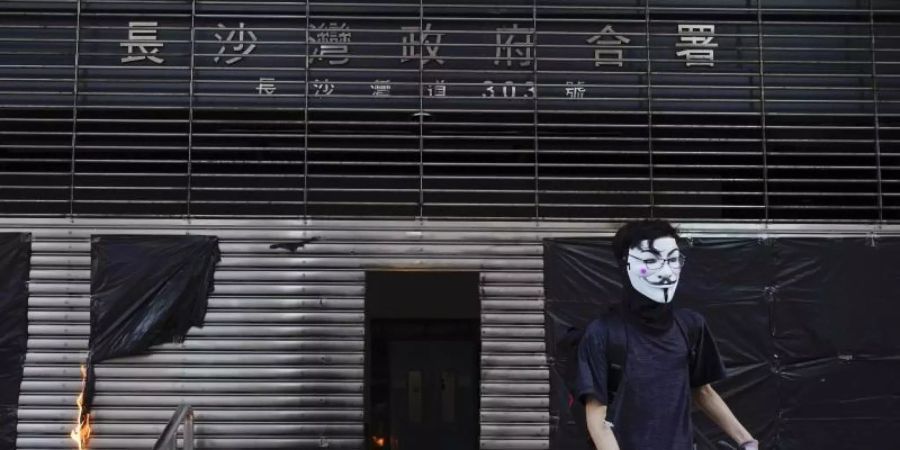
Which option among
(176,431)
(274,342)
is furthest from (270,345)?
(176,431)

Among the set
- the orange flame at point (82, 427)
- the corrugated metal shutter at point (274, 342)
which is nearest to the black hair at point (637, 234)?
the corrugated metal shutter at point (274, 342)

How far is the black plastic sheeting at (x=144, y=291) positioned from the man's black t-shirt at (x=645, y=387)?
3946mm

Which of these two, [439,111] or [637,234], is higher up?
[439,111]

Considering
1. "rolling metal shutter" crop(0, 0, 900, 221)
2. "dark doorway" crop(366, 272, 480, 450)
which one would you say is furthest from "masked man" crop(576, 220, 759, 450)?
"dark doorway" crop(366, 272, 480, 450)

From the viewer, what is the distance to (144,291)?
7.39 metres

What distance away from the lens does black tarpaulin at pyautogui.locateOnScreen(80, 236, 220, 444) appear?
7.34 metres

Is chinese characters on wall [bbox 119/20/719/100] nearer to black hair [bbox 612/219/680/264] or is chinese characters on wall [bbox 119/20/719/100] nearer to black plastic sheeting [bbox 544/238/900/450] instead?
black plastic sheeting [bbox 544/238/900/450]

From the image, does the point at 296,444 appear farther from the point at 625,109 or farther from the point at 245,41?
the point at 625,109

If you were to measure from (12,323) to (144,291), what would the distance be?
1009 millimetres

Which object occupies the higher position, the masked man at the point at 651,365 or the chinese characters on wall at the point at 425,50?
the chinese characters on wall at the point at 425,50

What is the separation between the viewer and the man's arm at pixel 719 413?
4.37 metres

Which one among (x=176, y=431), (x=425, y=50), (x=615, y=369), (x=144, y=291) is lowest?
(x=176, y=431)

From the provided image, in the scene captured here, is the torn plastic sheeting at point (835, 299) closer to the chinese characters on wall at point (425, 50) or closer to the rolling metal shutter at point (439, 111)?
the rolling metal shutter at point (439, 111)

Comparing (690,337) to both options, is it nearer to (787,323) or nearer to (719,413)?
(719,413)
